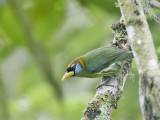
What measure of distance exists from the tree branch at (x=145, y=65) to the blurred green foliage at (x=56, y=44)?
122 centimetres

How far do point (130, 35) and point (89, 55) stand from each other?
1.69 meters

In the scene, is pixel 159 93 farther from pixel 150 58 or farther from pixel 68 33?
pixel 68 33

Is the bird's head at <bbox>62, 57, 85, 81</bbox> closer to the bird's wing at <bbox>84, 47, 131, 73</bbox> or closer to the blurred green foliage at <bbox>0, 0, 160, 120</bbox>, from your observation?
the bird's wing at <bbox>84, 47, 131, 73</bbox>

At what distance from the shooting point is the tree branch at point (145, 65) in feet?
5.60

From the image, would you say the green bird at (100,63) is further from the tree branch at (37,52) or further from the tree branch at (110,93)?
the tree branch at (37,52)

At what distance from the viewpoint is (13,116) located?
423 cm

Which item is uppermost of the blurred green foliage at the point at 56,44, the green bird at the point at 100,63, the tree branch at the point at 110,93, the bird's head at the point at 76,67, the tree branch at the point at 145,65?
the blurred green foliage at the point at 56,44

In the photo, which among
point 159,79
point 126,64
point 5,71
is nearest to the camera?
point 159,79

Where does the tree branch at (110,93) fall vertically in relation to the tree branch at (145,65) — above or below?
above

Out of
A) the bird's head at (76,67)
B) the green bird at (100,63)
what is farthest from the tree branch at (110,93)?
the bird's head at (76,67)

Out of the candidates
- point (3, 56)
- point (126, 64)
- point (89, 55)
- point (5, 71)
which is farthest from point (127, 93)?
point (5, 71)

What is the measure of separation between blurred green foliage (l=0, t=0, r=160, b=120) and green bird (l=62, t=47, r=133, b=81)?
173mm

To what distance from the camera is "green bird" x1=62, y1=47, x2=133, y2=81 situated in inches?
117

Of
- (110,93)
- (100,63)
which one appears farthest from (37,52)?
(100,63)
